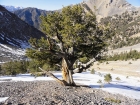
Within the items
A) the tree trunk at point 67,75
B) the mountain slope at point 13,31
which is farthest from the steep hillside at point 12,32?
the tree trunk at point 67,75

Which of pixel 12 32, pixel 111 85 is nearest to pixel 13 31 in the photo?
pixel 12 32

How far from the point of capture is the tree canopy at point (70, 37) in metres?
20.1

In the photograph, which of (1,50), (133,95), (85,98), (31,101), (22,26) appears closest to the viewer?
(31,101)

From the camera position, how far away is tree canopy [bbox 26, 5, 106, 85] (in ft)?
65.9

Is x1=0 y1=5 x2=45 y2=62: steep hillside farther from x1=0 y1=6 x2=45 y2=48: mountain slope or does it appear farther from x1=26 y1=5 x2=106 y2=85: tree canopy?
x1=26 y1=5 x2=106 y2=85: tree canopy

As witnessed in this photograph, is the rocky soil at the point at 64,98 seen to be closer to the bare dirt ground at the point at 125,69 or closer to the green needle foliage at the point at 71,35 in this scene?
the green needle foliage at the point at 71,35

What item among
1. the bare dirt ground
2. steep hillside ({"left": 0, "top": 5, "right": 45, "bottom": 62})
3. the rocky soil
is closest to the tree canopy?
the rocky soil

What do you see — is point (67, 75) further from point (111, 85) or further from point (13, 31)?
point (13, 31)

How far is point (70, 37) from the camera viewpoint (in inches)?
795

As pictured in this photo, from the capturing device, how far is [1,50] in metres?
124

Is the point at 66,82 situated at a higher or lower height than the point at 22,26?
lower

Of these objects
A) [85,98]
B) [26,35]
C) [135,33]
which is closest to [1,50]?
[26,35]

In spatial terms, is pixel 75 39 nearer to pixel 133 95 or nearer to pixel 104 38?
pixel 104 38

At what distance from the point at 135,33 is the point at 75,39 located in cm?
16285
